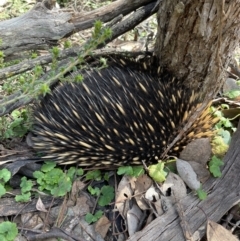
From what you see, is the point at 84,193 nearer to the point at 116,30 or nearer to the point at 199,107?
the point at 199,107

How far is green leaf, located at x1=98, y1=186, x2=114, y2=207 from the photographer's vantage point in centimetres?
228

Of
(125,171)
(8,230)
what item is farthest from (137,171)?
(8,230)

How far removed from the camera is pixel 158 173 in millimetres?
2297

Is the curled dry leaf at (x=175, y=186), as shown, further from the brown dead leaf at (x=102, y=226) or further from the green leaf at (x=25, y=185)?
the green leaf at (x=25, y=185)

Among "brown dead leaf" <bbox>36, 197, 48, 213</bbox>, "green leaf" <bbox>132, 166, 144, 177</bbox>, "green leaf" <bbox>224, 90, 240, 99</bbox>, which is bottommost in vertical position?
"brown dead leaf" <bbox>36, 197, 48, 213</bbox>

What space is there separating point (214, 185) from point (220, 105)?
2.29 ft

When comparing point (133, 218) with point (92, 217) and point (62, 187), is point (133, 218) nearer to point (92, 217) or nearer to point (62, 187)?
point (92, 217)

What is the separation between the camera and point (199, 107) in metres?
2.45

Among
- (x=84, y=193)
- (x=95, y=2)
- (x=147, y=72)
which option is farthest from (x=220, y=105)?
(x=95, y=2)

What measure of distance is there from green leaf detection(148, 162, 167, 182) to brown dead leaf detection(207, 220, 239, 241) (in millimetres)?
337

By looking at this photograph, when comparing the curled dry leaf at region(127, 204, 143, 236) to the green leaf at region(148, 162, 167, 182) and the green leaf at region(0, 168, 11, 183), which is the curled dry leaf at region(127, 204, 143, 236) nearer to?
the green leaf at region(148, 162, 167, 182)

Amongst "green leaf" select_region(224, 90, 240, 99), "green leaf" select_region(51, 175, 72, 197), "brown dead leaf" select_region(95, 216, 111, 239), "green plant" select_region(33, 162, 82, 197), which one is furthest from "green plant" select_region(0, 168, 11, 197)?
"green leaf" select_region(224, 90, 240, 99)

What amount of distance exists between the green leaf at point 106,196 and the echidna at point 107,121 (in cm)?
14

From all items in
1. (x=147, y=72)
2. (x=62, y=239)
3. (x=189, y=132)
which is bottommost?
(x=62, y=239)
